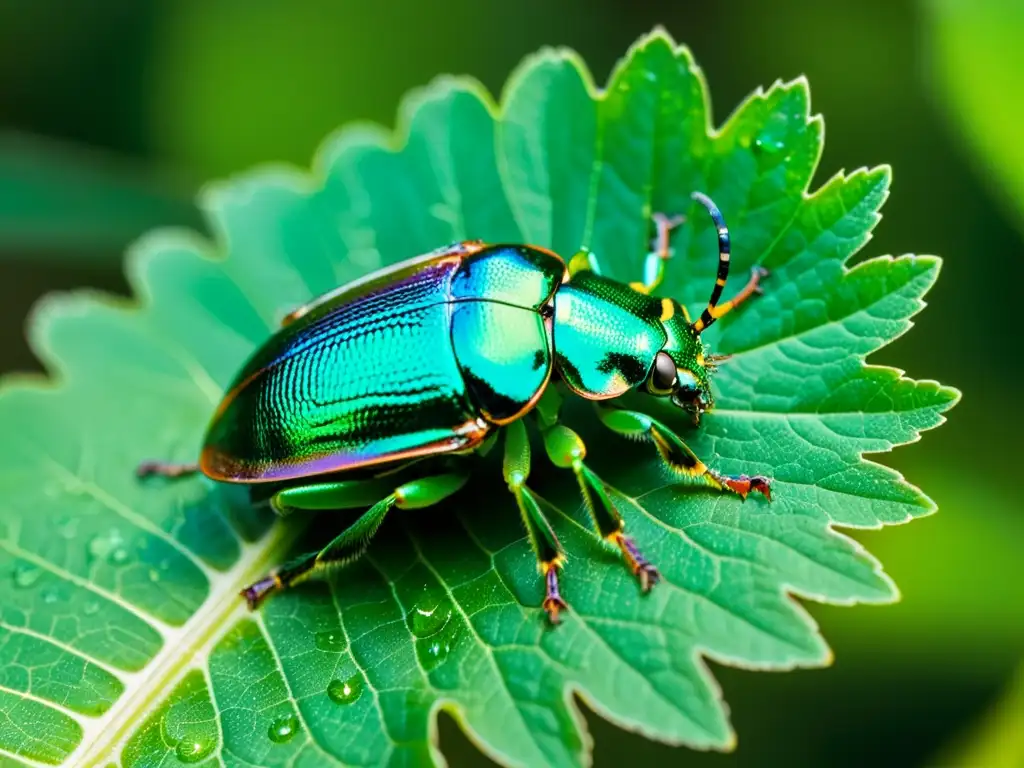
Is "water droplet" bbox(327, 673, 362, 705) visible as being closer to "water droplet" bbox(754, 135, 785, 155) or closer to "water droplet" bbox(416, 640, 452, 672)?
"water droplet" bbox(416, 640, 452, 672)

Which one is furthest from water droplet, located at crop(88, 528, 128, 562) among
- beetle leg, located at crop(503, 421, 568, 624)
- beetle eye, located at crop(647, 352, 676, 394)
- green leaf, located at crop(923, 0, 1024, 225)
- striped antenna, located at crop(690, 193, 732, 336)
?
green leaf, located at crop(923, 0, 1024, 225)

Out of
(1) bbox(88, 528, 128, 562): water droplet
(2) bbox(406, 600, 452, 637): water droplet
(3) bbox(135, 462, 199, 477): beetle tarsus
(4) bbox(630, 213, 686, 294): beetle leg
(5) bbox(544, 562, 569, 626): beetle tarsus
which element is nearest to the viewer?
(5) bbox(544, 562, 569, 626): beetle tarsus

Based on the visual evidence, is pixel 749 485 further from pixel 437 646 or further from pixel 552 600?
pixel 437 646

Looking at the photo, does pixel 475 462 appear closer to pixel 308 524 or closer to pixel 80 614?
pixel 308 524

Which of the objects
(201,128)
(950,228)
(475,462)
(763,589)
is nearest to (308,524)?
(475,462)

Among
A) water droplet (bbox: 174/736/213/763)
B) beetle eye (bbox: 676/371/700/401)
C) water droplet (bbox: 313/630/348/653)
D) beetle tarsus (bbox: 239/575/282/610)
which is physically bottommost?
water droplet (bbox: 174/736/213/763)

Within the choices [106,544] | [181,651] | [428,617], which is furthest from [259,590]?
[106,544]
